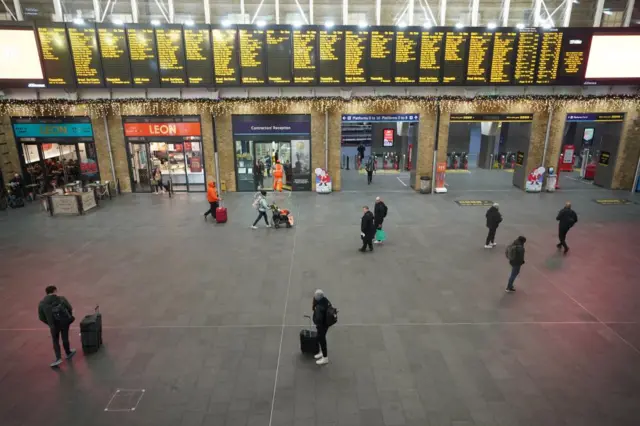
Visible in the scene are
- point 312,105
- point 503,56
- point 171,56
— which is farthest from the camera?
point 312,105

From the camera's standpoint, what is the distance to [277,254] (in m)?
11.6

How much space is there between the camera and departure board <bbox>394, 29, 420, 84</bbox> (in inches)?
616

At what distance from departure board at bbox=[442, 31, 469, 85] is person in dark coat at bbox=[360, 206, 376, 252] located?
833cm

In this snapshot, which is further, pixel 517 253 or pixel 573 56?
pixel 573 56

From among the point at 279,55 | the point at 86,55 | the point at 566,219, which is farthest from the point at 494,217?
the point at 86,55

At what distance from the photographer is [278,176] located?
18.4m

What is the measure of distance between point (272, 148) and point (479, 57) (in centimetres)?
978

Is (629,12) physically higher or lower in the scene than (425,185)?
higher

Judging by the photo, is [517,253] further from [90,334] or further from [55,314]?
[55,314]

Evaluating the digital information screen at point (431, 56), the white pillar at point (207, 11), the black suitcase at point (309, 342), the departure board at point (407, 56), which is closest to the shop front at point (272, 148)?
the white pillar at point (207, 11)

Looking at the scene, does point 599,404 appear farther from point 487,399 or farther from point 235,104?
point 235,104

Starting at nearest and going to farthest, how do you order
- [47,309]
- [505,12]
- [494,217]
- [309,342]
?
1. [47,309]
2. [309,342]
3. [494,217]
4. [505,12]

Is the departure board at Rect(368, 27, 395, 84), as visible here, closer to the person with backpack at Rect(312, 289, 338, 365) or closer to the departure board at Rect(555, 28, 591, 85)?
the departure board at Rect(555, 28, 591, 85)

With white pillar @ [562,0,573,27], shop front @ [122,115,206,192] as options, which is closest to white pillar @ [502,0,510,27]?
white pillar @ [562,0,573,27]
